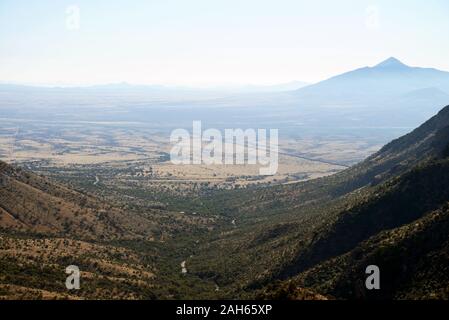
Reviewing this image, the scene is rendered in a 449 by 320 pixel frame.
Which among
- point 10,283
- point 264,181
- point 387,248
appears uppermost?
point 387,248

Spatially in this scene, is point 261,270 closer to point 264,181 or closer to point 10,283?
point 10,283

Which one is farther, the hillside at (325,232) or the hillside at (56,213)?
the hillside at (56,213)

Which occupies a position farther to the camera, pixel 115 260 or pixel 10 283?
pixel 115 260

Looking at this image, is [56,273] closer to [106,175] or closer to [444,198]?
[444,198]

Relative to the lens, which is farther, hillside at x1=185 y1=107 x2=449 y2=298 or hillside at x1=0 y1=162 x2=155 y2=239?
hillside at x1=0 y1=162 x2=155 y2=239

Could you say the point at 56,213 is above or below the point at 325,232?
below

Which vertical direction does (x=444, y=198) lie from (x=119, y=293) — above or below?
above

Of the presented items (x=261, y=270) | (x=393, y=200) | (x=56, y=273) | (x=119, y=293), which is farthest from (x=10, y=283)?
(x=393, y=200)

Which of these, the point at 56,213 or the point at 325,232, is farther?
the point at 56,213
